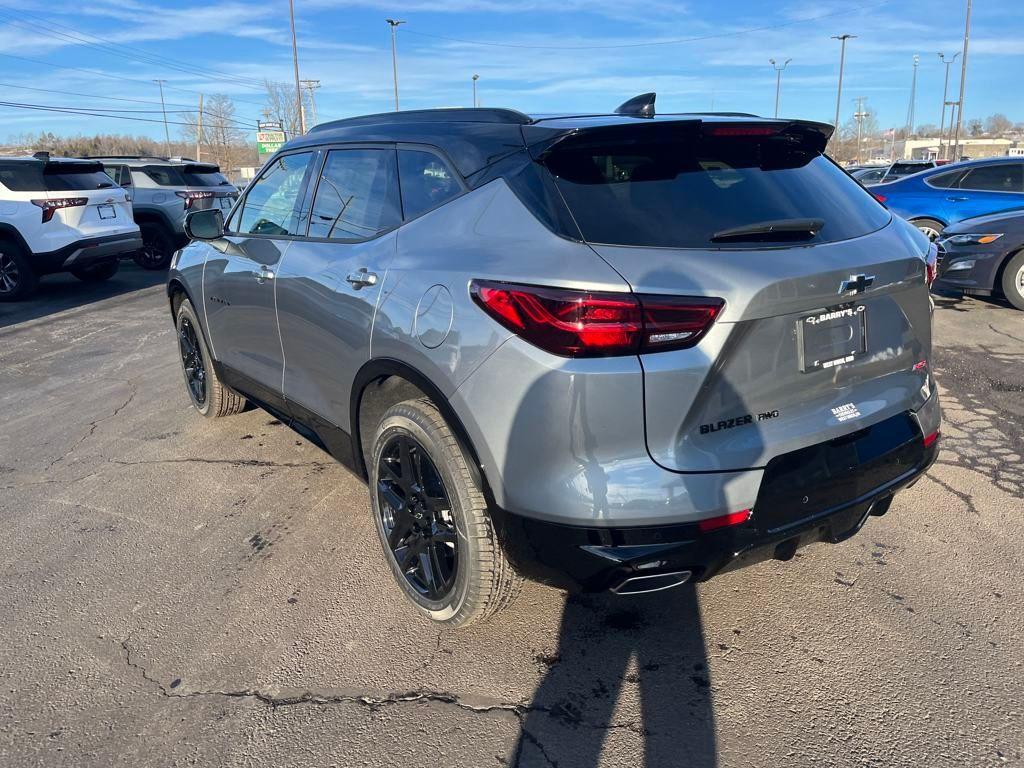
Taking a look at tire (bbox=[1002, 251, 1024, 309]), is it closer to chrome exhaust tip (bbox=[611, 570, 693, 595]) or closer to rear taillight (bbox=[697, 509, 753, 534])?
rear taillight (bbox=[697, 509, 753, 534])

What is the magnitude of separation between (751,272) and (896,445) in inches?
35.0

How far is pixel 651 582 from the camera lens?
2.23 m

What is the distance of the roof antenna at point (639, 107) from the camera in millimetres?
2959

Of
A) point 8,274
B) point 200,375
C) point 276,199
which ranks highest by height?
point 276,199

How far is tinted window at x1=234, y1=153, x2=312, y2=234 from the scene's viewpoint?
375 cm

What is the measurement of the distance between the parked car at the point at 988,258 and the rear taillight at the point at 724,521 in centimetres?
700

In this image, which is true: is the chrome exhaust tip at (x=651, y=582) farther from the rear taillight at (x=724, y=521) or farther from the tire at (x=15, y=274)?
the tire at (x=15, y=274)

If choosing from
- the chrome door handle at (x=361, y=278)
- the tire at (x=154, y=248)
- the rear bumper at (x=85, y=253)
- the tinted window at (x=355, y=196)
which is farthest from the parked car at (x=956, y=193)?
the tire at (x=154, y=248)

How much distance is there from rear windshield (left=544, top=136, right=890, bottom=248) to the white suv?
1016cm

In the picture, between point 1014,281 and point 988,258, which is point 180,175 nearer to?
point 988,258

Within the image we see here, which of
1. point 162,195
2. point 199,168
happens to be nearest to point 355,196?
point 162,195

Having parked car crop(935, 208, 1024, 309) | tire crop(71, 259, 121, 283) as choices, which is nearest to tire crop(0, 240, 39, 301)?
tire crop(71, 259, 121, 283)

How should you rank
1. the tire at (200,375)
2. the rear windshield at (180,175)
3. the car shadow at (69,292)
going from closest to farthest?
the tire at (200,375) < the car shadow at (69,292) < the rear windshield at (180,175)

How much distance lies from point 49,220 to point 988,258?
11.3 metres
